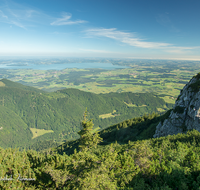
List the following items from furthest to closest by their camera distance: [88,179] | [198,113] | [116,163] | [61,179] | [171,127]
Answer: [171,127] < [198,113] < [116,163] < [61,179] < [88,179]

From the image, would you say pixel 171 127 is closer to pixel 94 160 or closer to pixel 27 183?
pixel 94 160

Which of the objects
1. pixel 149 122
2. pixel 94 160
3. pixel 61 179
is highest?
pixel 94 160

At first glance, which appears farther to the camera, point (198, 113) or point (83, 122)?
point (198, 113)

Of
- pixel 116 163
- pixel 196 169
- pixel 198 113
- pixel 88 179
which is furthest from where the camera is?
pixel 198 113

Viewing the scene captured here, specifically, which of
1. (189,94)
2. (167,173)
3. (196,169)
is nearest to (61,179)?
(167,173)

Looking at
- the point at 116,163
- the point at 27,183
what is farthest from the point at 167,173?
the point at 27,183

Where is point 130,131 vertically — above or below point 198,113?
below

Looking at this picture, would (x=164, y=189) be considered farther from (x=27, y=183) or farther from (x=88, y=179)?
(x=27, y=183)
